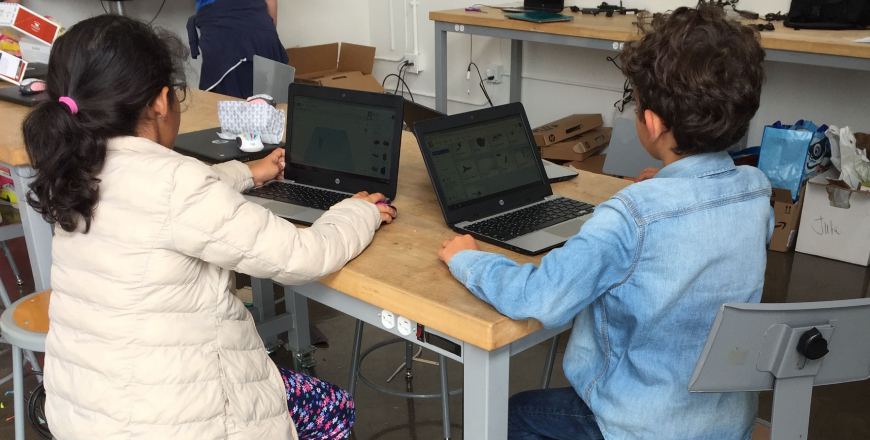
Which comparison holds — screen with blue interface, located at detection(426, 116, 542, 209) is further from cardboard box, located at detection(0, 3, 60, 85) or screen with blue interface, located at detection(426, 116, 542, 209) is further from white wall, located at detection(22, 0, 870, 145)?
white wall, located at detection(22, 0, 870, 145)

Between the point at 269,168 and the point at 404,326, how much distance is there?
2.15ft

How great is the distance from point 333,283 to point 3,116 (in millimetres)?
1498

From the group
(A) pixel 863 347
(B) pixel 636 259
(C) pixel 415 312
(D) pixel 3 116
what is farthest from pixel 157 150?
(D) pixel 3 116

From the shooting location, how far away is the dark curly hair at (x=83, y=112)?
113 cm

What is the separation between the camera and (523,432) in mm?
1395

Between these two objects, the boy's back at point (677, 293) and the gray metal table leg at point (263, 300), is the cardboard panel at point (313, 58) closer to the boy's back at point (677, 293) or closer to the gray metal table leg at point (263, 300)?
the gray metal table leg at point (263, 300)

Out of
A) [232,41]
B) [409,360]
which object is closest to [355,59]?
[232,41]

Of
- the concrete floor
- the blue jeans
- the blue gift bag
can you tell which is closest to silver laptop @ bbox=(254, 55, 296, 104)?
the concrete floor

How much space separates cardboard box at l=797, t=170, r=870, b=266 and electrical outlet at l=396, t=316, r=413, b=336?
8.45 feet

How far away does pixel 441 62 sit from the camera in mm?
4293

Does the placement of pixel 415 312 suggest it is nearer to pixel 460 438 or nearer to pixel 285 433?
pixel 285 433

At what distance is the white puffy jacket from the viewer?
1.15m

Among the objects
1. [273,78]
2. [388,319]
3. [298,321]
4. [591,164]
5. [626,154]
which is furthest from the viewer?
[591,164]

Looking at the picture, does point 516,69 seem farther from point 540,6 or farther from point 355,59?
point 355,59
